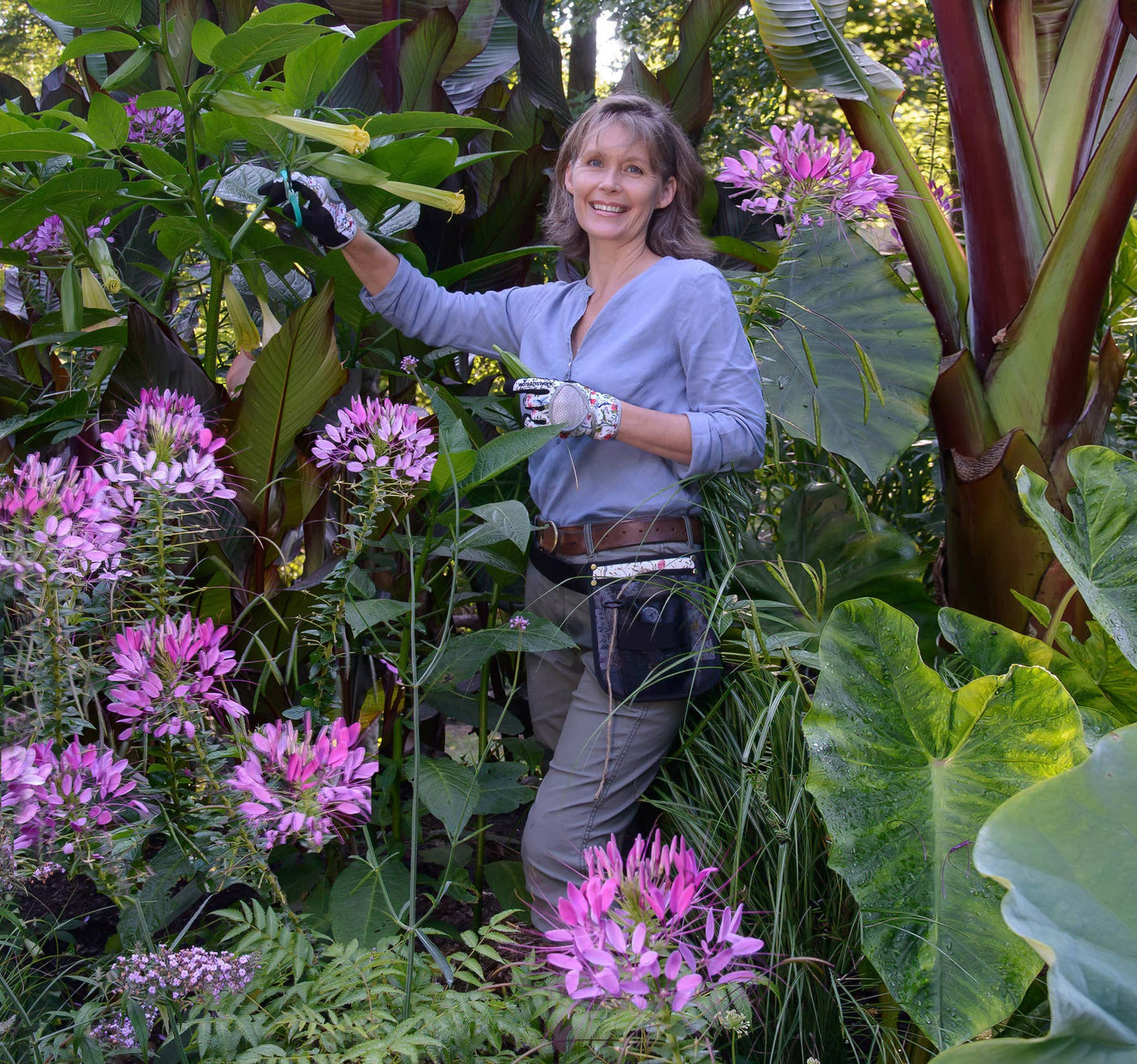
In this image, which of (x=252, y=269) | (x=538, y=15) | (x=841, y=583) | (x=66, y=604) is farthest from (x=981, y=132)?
(x=66, y=604)

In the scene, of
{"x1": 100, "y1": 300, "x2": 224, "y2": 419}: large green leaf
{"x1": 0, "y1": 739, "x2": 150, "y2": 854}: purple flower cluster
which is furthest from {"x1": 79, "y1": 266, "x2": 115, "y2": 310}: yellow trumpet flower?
{"x1": 0, "y1": 739, "x2": 150, "y2": 854}: purple flower cluster

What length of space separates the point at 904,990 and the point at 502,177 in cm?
190

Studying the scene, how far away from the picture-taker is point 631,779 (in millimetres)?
1718

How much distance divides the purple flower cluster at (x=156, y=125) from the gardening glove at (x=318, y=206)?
0.94 feet

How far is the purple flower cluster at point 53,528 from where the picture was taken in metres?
1.04

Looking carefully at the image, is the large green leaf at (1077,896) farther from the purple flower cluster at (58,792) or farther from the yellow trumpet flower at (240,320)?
the yellow trumpet flower at (240,320)

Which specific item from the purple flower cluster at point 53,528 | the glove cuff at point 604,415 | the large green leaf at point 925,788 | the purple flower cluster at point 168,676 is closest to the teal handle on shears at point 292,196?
the glove cuff at point 604,415

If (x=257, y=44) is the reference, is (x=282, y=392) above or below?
below

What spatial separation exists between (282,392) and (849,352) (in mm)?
1252

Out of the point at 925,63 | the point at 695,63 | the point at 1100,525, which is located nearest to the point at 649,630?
the point at 1100,525

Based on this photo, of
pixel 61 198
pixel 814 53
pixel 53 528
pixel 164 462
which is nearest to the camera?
pixel 53 528

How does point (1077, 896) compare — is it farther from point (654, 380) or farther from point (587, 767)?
point (654, 380)

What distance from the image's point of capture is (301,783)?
1.05 meters

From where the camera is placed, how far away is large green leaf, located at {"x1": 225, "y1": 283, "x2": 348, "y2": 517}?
1.64 m
